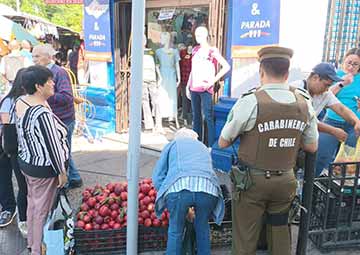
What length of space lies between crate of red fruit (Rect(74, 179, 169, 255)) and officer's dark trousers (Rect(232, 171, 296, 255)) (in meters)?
0.74

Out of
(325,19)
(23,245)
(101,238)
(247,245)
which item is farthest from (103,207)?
(325,19)

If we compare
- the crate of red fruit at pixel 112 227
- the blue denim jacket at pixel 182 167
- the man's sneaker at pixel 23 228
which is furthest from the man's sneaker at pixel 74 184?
the blue denim jacket at pixel 182 167

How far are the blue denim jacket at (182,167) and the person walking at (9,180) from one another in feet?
4.35

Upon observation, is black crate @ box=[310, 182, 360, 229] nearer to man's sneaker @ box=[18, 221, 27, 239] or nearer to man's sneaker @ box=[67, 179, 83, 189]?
man's sneaker @ box=[18, 221, 27, 239]

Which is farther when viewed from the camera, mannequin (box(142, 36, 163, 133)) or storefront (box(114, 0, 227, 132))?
mannequin (box(142, 36, 163, 133))

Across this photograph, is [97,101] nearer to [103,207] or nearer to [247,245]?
[103,207]

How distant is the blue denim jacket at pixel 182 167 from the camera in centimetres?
258

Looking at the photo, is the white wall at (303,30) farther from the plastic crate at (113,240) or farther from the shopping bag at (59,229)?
the shopping bag at (59,229)

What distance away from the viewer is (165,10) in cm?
629

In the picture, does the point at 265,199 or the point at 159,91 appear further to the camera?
the point at 159,91

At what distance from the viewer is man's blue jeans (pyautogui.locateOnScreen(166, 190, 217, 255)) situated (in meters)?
2.54

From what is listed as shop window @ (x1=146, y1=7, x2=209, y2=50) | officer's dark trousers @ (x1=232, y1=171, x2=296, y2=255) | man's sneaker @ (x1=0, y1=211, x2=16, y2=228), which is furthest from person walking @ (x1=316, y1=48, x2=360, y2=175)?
man's sneaker @ (x1=0, y1=211, x2=16, y2=228)

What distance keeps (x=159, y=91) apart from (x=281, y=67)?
435cm

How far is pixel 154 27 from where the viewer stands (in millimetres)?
6715
